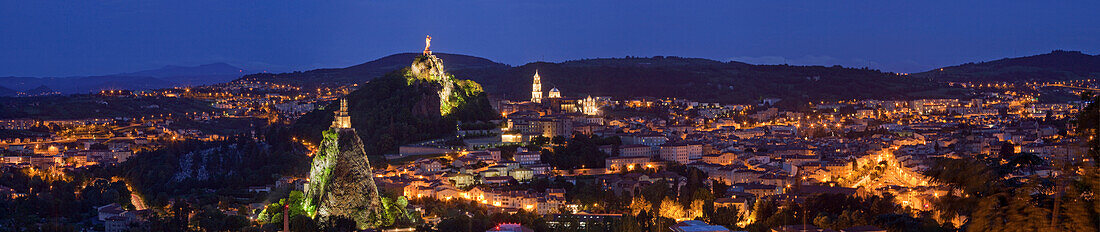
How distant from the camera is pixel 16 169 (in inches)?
1820

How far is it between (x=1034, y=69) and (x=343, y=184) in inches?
3950

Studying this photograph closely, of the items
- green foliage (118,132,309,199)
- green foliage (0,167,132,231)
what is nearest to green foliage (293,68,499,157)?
green foliage (118,132,309,199)

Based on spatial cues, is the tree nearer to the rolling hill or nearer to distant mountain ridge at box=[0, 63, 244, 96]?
the rolling hill

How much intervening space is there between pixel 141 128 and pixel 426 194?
4335 cm

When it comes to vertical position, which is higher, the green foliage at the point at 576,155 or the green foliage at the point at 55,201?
the green foliage at the point at 576,155

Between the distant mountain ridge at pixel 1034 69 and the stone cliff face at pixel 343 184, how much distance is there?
92346 millimetres

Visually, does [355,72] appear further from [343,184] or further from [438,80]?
[343,184]

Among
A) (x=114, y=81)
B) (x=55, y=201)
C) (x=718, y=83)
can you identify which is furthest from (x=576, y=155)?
(x=114, y=81)

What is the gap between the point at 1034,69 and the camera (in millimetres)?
110000

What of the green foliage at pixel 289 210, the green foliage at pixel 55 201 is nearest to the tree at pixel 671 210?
the green foliage at pixel 289 210

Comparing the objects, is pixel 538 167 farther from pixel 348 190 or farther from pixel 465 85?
pixel 465 85

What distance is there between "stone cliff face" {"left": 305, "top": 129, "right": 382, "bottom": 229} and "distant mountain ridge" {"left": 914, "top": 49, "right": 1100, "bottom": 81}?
9235 centimetres

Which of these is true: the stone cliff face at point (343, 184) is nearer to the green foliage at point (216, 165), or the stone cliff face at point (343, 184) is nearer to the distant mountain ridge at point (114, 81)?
the green foliage at point (216, 165)

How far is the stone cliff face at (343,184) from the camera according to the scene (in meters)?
28.5
